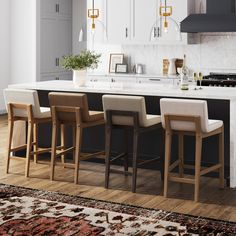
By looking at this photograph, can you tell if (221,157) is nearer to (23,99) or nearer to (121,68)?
(23,99)

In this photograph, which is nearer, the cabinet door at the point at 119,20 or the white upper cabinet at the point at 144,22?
the white upper cabinet at the point at 144,22

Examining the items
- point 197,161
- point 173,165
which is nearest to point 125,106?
point 173,165

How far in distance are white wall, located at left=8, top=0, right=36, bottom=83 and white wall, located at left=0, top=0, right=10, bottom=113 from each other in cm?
9

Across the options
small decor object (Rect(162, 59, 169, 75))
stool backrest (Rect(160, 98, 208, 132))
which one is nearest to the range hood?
small decor object (Rect(162, 59, 169, 75))

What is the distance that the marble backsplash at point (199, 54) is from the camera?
8.95 metres

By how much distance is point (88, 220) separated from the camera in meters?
4.84

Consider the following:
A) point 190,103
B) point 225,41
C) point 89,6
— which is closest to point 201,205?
point 190,103

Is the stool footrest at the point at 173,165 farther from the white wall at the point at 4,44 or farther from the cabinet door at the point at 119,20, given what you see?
the white wall at the point at 4,44

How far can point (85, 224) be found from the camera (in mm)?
4742

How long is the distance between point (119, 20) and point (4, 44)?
101 inches

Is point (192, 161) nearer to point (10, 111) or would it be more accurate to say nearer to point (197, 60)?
point (10, 111)

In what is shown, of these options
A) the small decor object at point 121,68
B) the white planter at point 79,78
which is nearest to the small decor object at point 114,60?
the small decor object at point 121,68

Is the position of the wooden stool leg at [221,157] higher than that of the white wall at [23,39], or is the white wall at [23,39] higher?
the white wall at [23,39]

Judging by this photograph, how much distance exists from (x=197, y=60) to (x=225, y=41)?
52 cm
